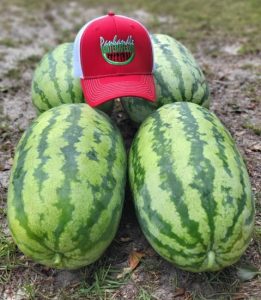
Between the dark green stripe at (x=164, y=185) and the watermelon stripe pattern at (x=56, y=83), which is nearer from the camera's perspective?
the dark green stripe at (x=164, y=185)

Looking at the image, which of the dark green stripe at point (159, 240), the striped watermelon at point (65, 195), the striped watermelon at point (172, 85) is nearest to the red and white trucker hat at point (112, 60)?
the striped watermelon at point (172, 85)

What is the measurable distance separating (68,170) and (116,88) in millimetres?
754

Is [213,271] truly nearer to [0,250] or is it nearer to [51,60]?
[0,250]

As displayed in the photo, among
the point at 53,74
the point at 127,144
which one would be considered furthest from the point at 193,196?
the point at 53,74

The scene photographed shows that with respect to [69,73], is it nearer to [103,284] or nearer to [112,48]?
[112,48]

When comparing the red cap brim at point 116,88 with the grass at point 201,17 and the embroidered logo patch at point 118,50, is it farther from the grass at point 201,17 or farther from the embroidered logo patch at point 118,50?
the grass at point 201,17

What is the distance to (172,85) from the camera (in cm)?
295

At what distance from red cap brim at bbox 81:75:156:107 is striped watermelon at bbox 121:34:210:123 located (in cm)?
12

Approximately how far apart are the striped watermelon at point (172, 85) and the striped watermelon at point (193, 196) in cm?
51

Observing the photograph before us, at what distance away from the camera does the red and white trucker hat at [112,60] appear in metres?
2.77

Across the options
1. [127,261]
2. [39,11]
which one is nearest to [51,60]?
[127,261]

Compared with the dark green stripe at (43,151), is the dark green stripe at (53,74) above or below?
below

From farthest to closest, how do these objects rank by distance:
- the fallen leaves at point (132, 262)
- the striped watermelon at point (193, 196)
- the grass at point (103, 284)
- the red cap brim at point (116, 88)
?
the red cap brim at point (116, 88) < the fallen leaves at point (132, 262) < the grass at point (103, 284) < the striped watermelon at point (193, 196)

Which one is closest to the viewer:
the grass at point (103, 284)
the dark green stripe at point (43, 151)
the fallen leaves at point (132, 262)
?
the dark green stripe at point (43, 151)
